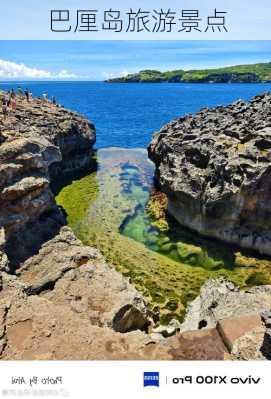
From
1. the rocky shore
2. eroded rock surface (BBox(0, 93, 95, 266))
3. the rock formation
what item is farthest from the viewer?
the rock formation

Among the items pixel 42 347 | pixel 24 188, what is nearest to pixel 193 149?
pixel 24 188

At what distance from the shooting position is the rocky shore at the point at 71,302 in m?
11.1

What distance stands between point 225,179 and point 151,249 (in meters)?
6.51

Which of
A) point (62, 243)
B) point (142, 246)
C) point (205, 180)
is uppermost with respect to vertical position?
point (205, 180)

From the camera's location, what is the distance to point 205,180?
1214 inches

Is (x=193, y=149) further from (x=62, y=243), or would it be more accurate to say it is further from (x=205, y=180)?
(x=62, y=243)

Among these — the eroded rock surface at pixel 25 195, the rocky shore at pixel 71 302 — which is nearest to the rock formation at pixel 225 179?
the eroded rock surface at pixel 25 195

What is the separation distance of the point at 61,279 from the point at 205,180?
1488 cm

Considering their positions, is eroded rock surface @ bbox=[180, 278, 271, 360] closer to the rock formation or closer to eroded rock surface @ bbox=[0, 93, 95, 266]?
eroded rock surface @ bbox=[0, 93, 95, 266]

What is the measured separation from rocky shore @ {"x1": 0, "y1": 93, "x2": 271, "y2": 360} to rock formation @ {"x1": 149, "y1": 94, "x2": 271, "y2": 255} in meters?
9.38
